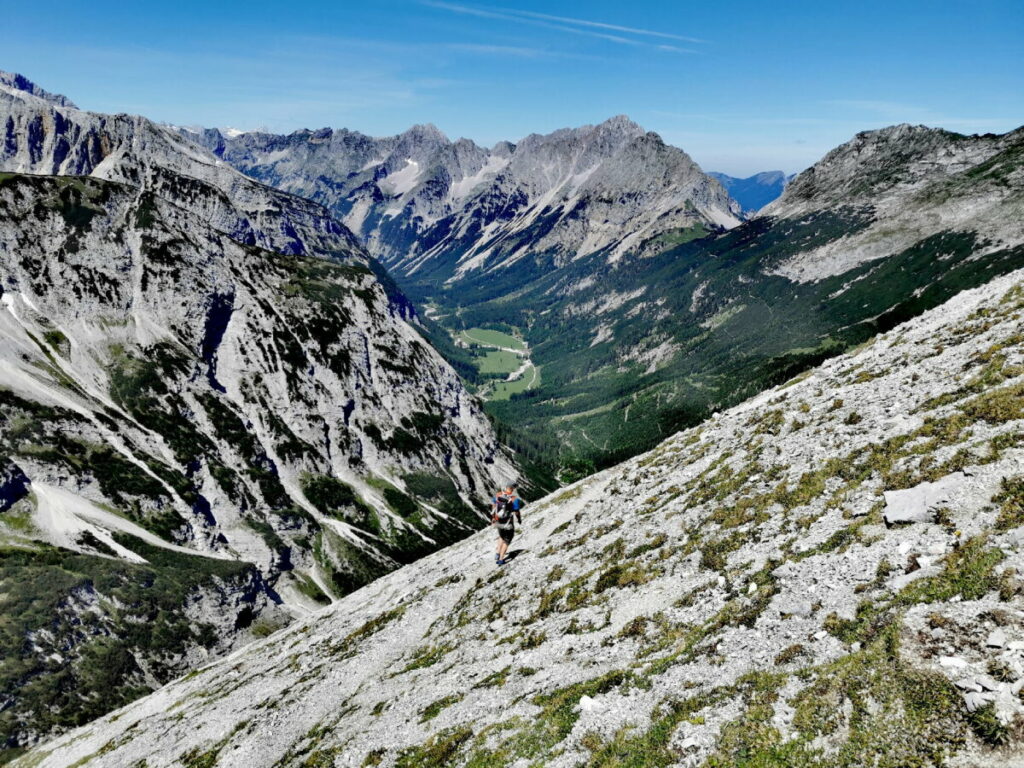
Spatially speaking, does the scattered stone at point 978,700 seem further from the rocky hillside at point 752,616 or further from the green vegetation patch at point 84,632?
the green vegetation patch at point 84,632

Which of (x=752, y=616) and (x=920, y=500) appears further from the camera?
(x=920, y=500)

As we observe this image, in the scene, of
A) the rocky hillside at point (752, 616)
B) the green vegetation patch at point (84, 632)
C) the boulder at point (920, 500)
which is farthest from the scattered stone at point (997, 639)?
the green vegetation patch at point (84, 632)

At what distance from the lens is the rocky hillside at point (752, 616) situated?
48.9 feet

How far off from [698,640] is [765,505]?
9.62m

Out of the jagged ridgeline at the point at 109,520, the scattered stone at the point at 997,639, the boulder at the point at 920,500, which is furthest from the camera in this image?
the jagged ridgeline at the point at 109,520

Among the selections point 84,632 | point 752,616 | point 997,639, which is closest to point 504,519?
point 752,616

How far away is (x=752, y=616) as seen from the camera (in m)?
21.1

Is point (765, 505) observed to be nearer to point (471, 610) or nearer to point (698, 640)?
point (698, 640)

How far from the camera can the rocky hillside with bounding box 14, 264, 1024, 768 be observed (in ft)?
48.9

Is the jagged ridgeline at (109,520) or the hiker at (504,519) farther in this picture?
the jagged ridgeline at (109,520)

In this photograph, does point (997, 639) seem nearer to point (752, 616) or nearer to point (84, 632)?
point (752, 616)

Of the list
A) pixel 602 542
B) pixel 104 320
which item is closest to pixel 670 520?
pixel 602 542

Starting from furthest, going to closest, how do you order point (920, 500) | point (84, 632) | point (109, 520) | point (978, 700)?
point (109, 520), point (84, 632), point (920, 500), point (978, 700)

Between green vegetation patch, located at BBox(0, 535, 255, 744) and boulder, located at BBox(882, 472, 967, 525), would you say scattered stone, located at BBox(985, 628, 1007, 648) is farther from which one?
green vegetation patch, located at BBox(0, 535, 255, 744)
